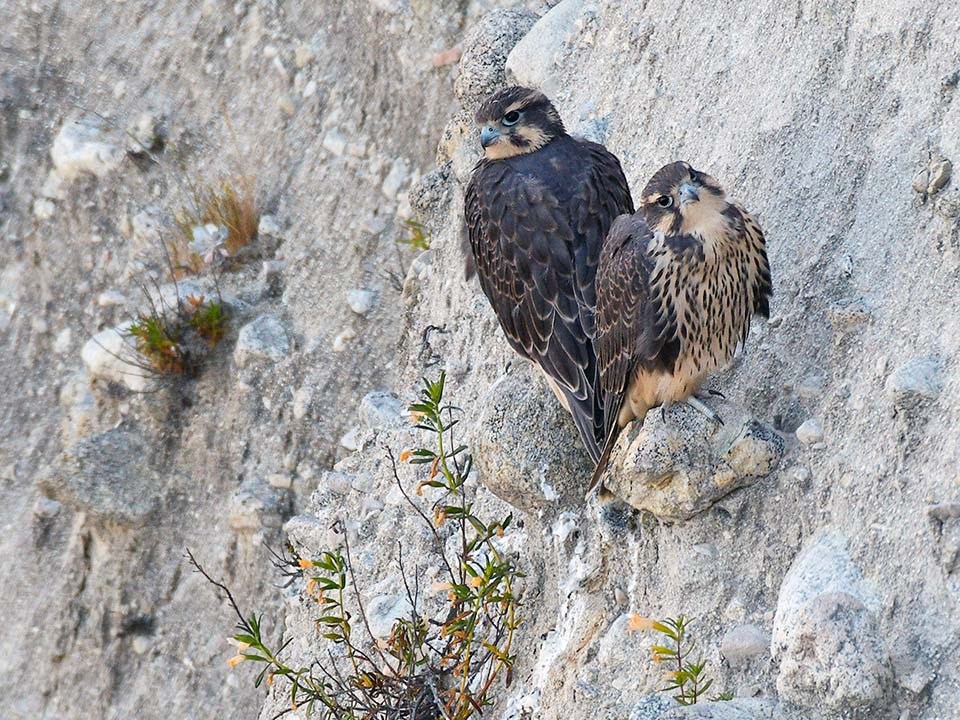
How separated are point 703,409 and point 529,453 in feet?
2.17

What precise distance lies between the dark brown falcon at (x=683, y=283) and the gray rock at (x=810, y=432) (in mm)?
263

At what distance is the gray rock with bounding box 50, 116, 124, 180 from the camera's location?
23.6ft

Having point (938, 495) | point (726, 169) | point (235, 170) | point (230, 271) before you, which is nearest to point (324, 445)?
point (230, 271)

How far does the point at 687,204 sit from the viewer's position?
12.1 ft

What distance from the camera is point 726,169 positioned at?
180 inches

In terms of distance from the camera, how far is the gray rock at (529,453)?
4258 mm

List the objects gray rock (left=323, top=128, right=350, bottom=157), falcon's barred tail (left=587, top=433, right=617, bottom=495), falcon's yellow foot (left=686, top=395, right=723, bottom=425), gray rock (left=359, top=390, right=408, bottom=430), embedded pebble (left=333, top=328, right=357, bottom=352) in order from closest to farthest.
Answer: falcon's yellow foot (left=686, top=395, right=723, bottom=425)
falcon's barred tail (left=587, top=433, right=617, bottom=495)
gray rock (left=359, top=390, right=408, bottom=430)
embedded pebble (left=333, top=328, right=357, bottom=352)
gray rock (left=323, top=128, right=350, bottom=157)

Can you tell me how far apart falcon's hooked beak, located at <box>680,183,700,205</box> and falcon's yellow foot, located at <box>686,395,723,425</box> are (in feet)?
1.78

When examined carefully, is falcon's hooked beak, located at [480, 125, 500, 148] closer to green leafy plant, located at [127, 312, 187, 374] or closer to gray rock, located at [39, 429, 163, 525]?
green leafy plant, located at [127, 312, 187, 374]

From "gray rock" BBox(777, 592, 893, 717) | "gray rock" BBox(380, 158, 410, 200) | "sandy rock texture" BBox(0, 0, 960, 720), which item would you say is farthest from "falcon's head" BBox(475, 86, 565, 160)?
"gray rock" BBox(777, 592, 893, 717)

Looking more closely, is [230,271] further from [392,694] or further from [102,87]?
[392,694]

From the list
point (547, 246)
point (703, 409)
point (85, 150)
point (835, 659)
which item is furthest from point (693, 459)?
point (85, 150)

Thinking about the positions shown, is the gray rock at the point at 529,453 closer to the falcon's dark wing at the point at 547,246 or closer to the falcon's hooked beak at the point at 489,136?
the falcon's dark wing at the point at 547,246

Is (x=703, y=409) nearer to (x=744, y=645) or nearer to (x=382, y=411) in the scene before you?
(x=744, y=645)
